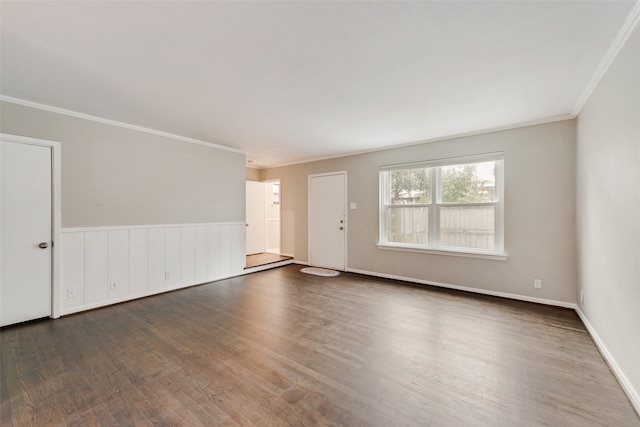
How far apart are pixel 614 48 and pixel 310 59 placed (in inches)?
88.0

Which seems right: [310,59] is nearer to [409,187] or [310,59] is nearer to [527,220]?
[409,187]

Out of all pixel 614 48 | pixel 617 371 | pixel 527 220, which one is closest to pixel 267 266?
pixel 527 220

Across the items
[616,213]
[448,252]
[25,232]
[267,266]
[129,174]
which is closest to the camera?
[616,213]

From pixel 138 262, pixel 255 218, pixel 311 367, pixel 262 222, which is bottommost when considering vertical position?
pixel 311 367

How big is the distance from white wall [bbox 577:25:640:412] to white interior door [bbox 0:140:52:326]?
5423mm

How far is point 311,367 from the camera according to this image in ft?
7.11

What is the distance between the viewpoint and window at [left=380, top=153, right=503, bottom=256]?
13.0 ft

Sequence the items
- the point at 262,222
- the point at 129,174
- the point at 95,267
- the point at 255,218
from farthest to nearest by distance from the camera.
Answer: the point at 262,222
the point at 255,218
the point at 129,174
the point at 95,267

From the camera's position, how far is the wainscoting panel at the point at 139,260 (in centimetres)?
330

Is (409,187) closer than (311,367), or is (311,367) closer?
(311,367)

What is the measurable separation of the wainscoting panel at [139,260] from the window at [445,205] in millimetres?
3050

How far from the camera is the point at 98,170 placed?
348cm

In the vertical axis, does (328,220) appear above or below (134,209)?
below

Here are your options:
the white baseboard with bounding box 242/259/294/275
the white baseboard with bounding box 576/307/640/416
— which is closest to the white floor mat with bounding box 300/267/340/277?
the white baseboard with bounding box 242/259/294/275
